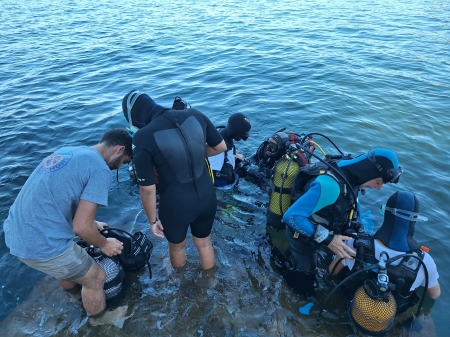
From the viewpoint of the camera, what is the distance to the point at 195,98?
33.0 ft

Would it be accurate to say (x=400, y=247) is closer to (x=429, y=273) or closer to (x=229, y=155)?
(x=429, y=273)

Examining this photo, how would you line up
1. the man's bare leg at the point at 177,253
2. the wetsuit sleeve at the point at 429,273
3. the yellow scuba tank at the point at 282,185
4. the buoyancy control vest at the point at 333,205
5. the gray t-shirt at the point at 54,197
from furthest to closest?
the yellow scuba tank at the point at 282,185
the man's bare leg at the point at 177,253
the buoyancy control vest at the point at 333,205
the wetsuit sleeve at the point at 429,273
the gray t-shirt at the point at 54,197

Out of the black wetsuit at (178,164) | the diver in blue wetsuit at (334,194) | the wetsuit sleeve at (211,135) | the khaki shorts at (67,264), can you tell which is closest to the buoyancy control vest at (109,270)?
the khaki shorts at (67,264)

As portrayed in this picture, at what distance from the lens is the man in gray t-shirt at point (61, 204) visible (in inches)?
118

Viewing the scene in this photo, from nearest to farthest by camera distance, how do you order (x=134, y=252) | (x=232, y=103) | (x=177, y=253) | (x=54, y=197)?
(x=54, y=197), (x=177, y=253), (x=134, y=252), (x=232, y=103)

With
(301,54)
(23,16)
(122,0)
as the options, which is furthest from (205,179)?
(122,0)

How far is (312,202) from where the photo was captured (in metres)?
3.48

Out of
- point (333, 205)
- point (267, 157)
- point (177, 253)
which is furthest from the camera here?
point (267, 157)

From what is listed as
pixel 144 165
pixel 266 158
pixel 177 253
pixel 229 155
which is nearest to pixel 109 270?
pixel 177 253

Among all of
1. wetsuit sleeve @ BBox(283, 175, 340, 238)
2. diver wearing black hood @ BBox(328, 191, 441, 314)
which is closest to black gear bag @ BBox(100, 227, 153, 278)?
wetsuit sleeve @ BBox(283, 175, 340, 238)

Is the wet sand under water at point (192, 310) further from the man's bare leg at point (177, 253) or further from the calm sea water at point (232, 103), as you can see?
the man's bare leg at point (177, 253)

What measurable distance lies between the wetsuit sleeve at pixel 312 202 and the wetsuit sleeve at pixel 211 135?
1.05 m

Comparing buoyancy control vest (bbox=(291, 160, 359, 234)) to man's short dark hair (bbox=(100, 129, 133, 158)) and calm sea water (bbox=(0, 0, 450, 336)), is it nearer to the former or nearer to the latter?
calm sea water (bbox=(0, 0, 450, 336))

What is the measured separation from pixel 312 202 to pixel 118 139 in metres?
1.96
